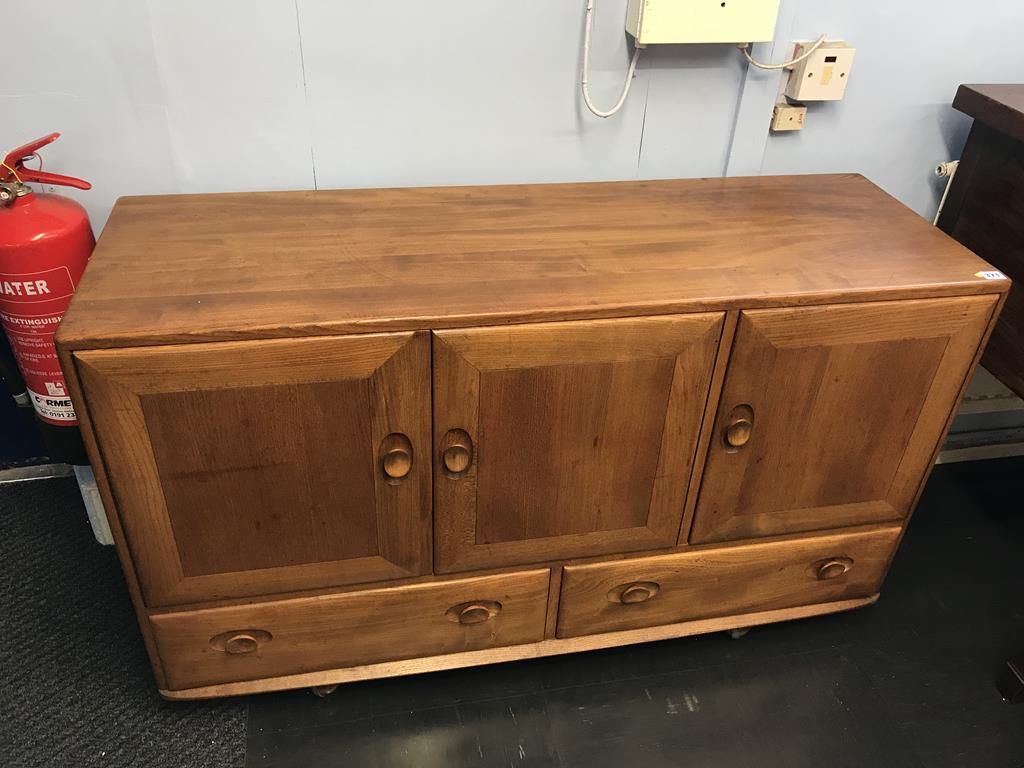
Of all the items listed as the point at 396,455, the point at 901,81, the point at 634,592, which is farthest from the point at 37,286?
the point at 901,81

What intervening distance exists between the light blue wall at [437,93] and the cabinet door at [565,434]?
1.63 feet

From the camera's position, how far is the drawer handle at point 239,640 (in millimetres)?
1265

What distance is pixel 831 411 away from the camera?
1262 millimetres

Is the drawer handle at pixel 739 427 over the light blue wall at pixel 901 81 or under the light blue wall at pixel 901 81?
under

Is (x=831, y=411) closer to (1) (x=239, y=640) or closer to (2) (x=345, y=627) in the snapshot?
(2) (x=345, y=627)

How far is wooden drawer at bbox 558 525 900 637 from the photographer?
1.37m

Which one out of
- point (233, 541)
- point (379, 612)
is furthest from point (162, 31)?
point (379, 612)

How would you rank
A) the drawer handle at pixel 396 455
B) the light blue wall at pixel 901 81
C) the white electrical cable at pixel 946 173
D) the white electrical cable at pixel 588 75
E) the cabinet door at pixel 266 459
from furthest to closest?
the white electrical cable at pixel 946 173 < the light blue wall at pixel 901 81 < the white electrical cable at pixel 588 75 < the drawer handle at pixel 396 455 < the cabinet door at pixel 266 459

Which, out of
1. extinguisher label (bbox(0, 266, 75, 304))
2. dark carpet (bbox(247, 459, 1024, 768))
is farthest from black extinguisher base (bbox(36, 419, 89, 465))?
dark carpet (bbox(247, 459, 1024, 768))

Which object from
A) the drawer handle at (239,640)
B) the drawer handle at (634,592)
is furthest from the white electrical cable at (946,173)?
the drawer handle at (239,640)

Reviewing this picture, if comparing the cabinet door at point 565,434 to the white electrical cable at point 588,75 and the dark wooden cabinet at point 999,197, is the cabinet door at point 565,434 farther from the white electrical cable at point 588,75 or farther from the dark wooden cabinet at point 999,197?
the dark wooden cabinet at point 999,197

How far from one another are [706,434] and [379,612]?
1.91ft

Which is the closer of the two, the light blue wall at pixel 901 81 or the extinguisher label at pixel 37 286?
the extinguisher label at pixel 37 286

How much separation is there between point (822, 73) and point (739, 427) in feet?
2.22
